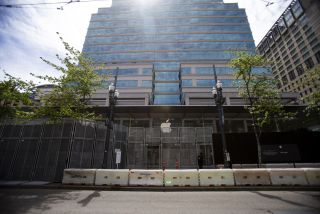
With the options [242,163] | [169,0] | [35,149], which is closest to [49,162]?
[35,149]

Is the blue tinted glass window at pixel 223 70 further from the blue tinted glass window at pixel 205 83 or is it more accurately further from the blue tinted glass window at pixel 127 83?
the blue tinted glass window at pixel 127 83

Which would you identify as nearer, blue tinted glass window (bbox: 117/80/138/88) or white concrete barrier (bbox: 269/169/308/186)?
white concrete barrier (bbox: 269/169/308/186)

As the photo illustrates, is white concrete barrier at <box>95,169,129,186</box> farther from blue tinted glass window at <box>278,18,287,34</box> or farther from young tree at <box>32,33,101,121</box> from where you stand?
blue tinted glass window at <box>278,18,287,34</box>

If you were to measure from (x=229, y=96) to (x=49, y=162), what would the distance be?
3767cm

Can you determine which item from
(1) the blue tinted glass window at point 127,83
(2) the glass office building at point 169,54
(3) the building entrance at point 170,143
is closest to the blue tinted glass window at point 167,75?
(2) the glass office building at point 169,54

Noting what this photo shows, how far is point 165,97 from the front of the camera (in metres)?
50.8

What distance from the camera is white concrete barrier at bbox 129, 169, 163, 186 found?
1012 cm

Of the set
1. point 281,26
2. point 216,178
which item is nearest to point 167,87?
point 216,178

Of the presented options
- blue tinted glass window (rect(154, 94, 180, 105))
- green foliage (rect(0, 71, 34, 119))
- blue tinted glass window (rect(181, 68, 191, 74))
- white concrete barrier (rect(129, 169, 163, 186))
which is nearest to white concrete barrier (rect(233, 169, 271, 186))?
white concrete barrier (rect(129, 169, 163, 186))

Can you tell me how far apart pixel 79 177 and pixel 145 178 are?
13.1 feet

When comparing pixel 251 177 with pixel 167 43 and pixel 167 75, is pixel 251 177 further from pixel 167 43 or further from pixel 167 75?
pixel 167 43

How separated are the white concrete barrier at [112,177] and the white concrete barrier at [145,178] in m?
0.36

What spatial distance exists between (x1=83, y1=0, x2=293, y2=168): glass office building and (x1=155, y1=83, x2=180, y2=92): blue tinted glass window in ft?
0.99

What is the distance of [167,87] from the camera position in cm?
5247
